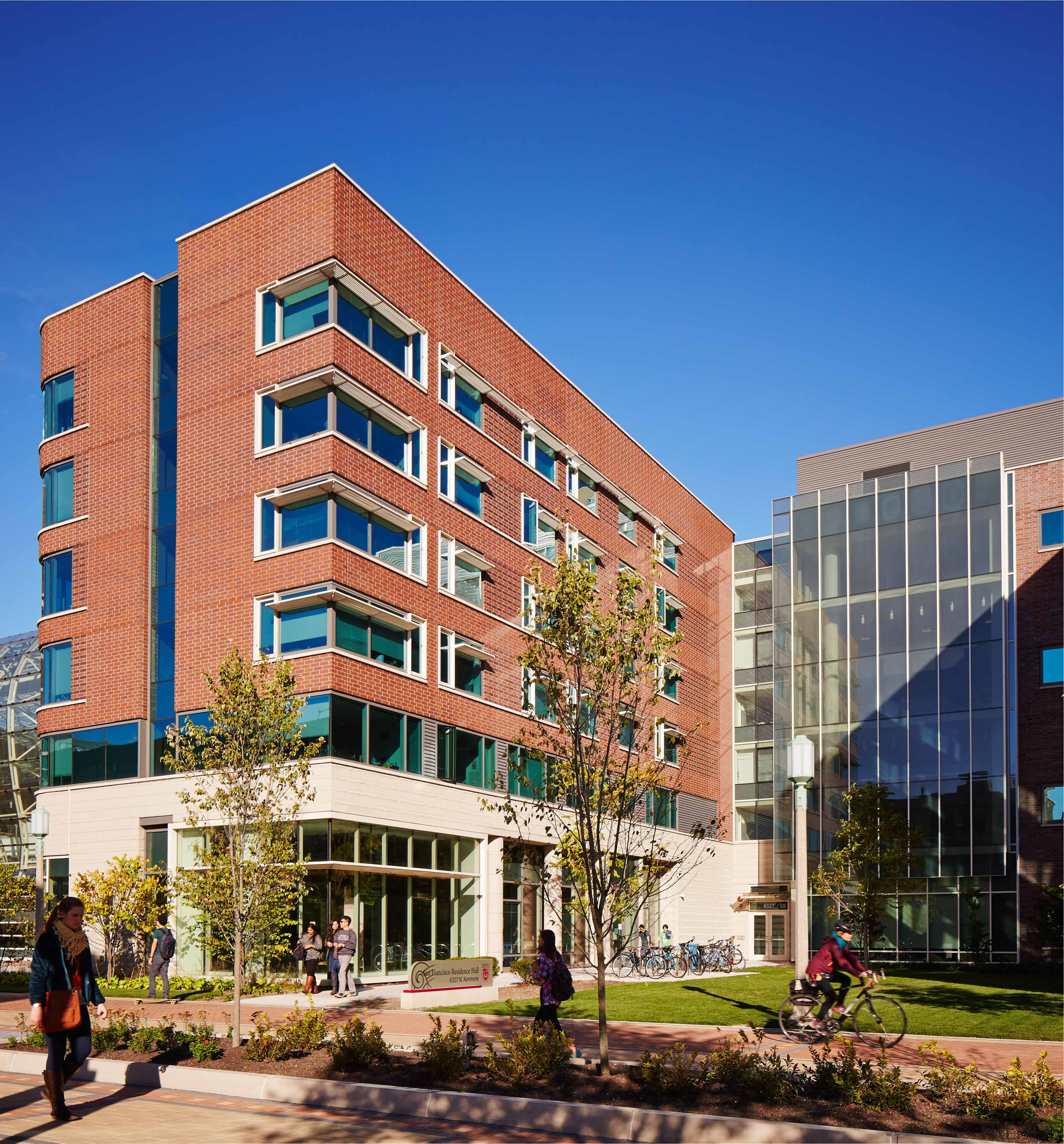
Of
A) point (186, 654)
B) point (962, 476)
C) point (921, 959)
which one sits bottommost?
point (921, 959)

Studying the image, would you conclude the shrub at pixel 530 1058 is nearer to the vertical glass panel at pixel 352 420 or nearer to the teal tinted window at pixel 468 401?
the vertical glass panel at pixel 352 420

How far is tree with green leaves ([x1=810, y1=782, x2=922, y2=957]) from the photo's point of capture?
38.8 meters

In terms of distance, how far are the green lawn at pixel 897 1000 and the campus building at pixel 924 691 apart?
9.34 meters

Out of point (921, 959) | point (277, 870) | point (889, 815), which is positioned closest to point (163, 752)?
point (277, 870)

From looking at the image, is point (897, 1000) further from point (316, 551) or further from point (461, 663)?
point (316, 551)

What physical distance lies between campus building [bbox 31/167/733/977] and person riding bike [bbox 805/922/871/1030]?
1011 centimetres

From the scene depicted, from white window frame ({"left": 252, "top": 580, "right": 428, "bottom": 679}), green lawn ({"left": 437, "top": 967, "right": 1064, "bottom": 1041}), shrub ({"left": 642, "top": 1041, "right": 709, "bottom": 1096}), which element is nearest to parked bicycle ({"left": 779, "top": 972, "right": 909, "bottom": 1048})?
green lawn ({"left": 437, "top": 967, "right": 1064, "bottom": 1041})

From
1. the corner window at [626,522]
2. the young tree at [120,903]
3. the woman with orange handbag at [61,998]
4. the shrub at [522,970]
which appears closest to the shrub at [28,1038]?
the woman with orange handbag at [61,998]

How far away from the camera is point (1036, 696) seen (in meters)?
42.2

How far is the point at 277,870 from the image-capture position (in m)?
16.0

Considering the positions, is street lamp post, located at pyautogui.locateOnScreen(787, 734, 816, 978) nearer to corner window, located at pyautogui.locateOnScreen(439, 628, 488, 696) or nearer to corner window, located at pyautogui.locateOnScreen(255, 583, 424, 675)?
corner window, located at pyautogui.locateOnScreen(255, 583, 424, 675)

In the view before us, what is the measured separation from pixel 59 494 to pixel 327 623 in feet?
39.3

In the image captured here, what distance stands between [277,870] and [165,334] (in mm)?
21676

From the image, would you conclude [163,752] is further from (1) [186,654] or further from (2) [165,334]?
(2) [165,334]
